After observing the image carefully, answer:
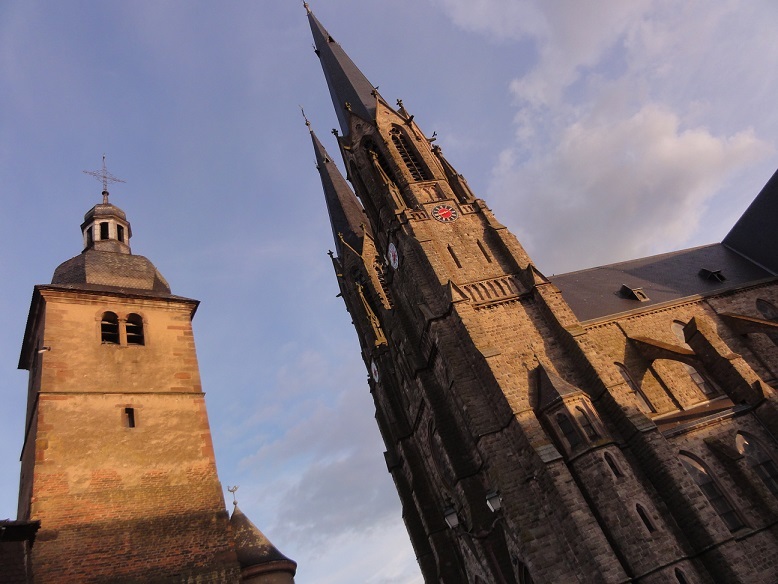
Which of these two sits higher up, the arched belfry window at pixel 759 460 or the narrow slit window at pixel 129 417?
the narrow slit window at pixel 129 417

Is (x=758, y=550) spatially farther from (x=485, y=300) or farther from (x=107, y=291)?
(x=107, y=291)

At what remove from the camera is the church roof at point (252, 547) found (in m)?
16.4

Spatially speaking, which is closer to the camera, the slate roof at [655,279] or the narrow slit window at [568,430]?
the narrow slit window at [568,430]

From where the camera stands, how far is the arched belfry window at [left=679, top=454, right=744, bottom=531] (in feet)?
52.2

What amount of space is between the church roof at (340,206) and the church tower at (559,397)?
728 centimetres

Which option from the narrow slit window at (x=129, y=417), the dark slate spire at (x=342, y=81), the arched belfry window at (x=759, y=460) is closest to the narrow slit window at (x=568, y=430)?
the arched belfry window at (x=759, y=460)

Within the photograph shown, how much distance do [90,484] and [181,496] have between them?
6.75ft


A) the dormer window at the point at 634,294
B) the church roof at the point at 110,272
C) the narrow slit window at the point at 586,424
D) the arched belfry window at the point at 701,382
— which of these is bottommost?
the narrow slit window at the point at 586,424

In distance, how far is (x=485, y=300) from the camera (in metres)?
19.9

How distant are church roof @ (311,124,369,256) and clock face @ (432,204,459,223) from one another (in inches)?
445

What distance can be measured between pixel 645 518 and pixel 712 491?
357 centimetres

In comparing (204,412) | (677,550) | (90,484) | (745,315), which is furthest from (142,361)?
(745,315)

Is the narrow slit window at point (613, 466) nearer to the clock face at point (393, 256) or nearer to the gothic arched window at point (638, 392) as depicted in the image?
the gothic arched window at point (638, 392)

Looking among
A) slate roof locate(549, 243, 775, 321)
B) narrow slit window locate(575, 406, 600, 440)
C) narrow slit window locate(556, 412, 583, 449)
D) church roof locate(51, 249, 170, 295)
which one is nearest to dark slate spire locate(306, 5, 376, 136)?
slate roof locate(549, 243, 775, 321)
